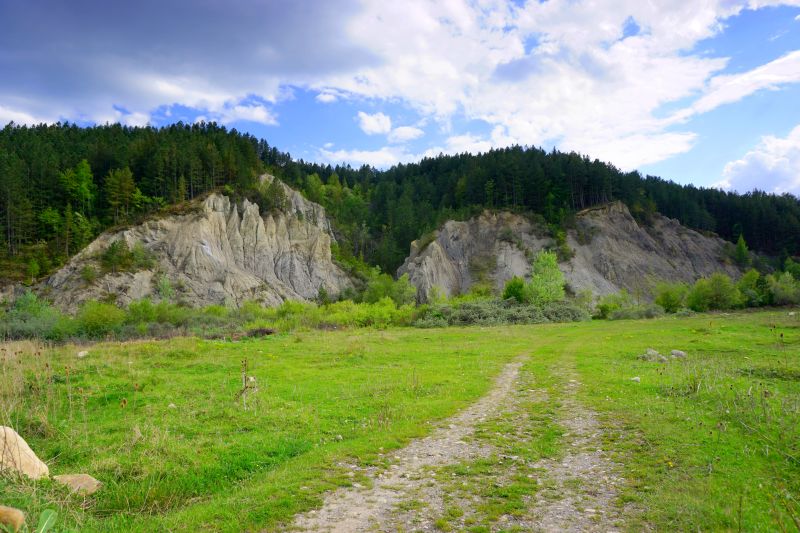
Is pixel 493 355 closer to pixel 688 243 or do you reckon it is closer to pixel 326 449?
pixel 326 449

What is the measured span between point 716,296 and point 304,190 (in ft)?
318

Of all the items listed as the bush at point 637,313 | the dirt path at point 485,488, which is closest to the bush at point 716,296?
the bush at point 637,313

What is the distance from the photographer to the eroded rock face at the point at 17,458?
7605 mm

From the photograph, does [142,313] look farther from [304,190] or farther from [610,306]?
[304,190]

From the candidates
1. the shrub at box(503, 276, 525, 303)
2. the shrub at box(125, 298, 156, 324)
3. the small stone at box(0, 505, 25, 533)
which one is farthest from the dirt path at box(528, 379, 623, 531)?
the shrub at box(503, 276, 525, 303)

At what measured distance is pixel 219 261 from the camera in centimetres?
7281

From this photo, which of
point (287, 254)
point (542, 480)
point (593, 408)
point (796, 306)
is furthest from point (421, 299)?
point (542, 480)

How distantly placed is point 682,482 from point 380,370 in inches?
588

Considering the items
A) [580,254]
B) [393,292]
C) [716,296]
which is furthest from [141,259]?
[716,296]

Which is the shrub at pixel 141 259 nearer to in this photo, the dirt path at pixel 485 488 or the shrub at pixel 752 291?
the dirt path at pixel 485 488

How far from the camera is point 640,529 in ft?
20.8

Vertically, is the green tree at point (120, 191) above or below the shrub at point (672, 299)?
above

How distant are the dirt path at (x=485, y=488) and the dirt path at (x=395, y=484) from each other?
0.02 metres

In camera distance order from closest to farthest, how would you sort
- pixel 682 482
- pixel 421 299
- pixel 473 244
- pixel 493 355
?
pixel 682 482 < pixel 493 355 < pixel 421 299 < pixel 473 244
